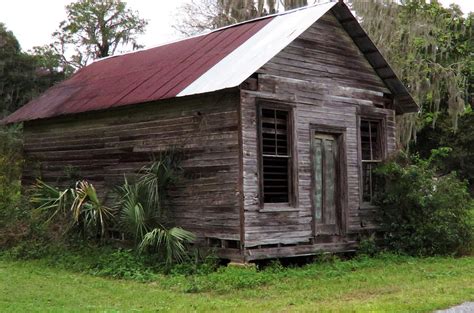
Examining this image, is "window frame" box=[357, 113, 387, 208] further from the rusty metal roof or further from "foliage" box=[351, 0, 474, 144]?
"foliage" box=[351, 0, 474, 144]

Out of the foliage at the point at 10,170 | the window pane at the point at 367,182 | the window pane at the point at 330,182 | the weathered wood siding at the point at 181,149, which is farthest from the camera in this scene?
the foliage at the point at 10,170

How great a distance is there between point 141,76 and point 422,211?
765cm

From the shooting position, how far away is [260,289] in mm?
11125

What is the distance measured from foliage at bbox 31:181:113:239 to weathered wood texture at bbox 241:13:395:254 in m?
3.69

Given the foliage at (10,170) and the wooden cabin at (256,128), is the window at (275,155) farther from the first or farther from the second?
the foliage at (10,170)

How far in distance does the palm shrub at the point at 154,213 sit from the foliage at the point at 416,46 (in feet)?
51.3

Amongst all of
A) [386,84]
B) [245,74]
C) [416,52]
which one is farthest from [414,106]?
[416,52]

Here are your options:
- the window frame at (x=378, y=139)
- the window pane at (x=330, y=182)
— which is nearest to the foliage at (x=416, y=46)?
the window frame at (x=378, y=139)

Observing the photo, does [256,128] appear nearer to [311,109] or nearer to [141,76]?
[311,109]

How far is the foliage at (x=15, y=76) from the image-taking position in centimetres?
4109

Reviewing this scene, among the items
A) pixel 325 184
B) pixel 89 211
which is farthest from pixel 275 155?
pixel 89 211

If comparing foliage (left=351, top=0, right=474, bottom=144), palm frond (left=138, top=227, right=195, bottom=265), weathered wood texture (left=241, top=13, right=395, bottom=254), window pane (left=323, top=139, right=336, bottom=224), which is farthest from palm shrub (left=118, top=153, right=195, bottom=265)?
foliage (left=351, top=0, right=474, bottom=144)

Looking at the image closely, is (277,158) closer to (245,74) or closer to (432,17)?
(245,74)

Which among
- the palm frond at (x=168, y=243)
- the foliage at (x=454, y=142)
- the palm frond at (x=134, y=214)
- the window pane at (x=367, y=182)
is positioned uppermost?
the foliage at (x=454, y=142)
